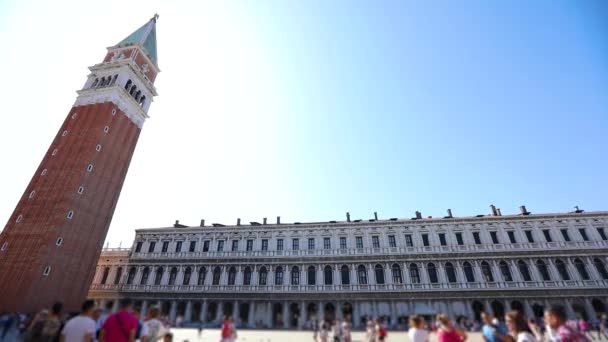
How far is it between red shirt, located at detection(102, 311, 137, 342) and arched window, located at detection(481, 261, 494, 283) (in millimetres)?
30972

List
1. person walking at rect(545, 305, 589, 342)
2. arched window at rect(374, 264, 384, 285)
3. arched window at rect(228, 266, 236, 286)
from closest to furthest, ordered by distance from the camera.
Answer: person walking at rect(545, 305, 589, 342) → arched window at rect(374, 264, 384, 285) → arched window at rect(228, 266, 236, 286)

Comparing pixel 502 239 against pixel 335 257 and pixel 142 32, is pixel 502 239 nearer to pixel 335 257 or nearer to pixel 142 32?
pixel 335 257

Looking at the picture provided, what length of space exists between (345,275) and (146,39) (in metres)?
38.8

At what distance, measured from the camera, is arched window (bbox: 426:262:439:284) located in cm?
2811

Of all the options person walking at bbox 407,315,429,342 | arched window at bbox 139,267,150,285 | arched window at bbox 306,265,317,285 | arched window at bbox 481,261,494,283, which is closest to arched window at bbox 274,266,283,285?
arched window at bbox 306,265,317,285

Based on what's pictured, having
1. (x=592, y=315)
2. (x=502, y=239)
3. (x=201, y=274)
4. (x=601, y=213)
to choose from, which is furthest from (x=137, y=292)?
(x=601, y=213)

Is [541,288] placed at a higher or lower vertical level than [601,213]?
lower

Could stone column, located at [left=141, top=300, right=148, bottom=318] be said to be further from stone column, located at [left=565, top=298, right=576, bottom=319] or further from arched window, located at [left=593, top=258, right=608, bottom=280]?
arched window, located at [left=593, top=258, right=608, bottom=280]

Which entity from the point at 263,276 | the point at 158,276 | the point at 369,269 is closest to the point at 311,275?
the point at 263,276

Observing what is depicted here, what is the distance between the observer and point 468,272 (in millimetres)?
28062

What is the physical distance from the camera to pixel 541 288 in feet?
86.0

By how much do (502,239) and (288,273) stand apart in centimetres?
2165

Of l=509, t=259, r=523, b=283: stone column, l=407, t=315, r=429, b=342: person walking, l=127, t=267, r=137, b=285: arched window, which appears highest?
l=127, t=267, r=137, b=285: arched window

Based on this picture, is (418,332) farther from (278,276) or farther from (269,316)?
(278,276)
